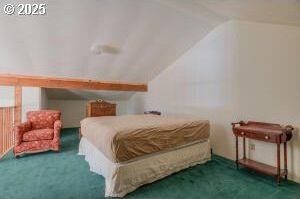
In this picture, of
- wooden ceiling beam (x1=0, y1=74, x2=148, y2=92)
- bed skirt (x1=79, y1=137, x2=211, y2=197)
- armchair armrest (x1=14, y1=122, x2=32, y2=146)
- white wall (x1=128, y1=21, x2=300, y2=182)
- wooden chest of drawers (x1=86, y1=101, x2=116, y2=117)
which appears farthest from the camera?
wooden chest of drawers (x1=86, y1=101, x2=116, y2=117)

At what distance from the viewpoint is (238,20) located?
10.3 ft

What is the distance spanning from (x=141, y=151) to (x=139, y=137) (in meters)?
0.18

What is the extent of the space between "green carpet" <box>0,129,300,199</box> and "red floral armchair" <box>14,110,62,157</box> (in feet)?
1.09

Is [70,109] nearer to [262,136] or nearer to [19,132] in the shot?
[19,132]

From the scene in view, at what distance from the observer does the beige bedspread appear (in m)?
2.08

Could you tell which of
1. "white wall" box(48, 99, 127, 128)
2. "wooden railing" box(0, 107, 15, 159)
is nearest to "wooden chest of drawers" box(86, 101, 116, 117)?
"white wall" box(48, 99, 127, 128)

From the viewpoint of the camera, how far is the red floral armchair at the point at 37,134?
3.28m

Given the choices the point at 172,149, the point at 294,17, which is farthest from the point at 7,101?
the point at 294,17

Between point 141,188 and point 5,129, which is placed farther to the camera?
point 5,129

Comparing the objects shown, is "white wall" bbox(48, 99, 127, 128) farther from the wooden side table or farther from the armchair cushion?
the wooden side table

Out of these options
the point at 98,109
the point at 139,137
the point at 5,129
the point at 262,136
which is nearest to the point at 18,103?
the point at 5,129

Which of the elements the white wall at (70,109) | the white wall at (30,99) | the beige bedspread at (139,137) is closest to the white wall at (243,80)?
the beige bedspread at (139,137)

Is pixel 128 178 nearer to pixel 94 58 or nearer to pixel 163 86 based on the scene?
pixel 94 58

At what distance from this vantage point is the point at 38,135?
346cm
